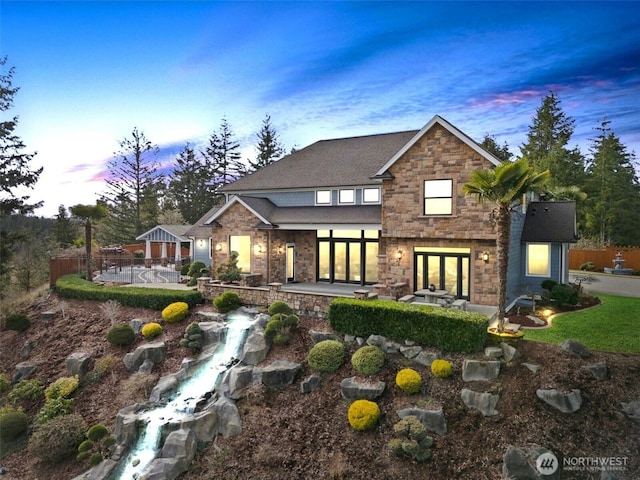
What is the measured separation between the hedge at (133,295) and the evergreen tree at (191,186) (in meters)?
30.3

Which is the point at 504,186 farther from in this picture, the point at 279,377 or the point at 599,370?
the point at 279,377

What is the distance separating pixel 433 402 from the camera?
1108 cm

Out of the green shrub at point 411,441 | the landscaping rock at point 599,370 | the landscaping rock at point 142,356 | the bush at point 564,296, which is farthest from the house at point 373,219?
the green shrub at point 411,441

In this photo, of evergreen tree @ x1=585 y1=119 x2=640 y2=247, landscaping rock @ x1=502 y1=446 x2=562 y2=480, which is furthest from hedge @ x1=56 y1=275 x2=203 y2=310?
evergreen tree @ x1=585 y1=119 x2=640 y2=247

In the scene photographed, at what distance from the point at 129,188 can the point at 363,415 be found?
45.2m

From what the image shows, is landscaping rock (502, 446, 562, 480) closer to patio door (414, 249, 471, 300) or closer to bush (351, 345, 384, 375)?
bush (351, 345, 384, 375)

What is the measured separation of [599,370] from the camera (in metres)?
10.5

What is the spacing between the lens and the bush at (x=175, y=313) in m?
17.5

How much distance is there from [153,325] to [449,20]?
A: 57.1 ft

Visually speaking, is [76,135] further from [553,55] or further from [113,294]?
[553,55]

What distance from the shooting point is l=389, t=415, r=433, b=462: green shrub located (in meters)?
9.82

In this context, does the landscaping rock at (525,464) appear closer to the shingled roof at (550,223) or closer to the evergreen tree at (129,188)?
the shingled roof at (550,223)

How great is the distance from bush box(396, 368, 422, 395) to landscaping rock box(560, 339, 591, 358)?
4538 mm

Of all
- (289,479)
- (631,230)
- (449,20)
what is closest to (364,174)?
(449,20)
